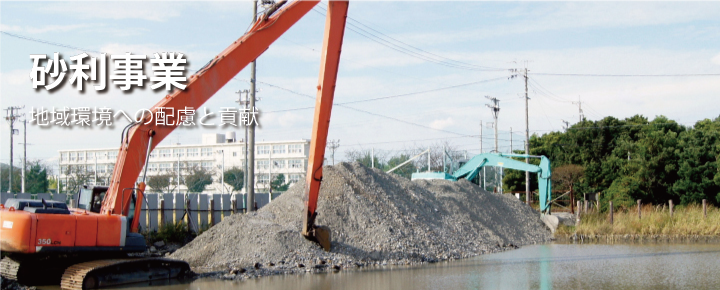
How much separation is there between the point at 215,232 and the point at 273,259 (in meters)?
2.64

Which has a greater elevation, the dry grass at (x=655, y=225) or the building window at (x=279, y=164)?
the building window at (x=279, y=164)

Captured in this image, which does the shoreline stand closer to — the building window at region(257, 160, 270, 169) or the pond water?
the pond water

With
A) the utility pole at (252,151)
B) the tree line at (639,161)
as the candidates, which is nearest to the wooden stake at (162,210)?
the utility pole at (252,151)

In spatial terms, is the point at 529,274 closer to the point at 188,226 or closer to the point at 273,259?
the point at 273,259

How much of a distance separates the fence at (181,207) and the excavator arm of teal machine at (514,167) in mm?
11936

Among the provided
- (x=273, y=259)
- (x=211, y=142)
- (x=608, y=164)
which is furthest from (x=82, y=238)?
(x=211, y=142)

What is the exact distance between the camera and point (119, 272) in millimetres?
13664

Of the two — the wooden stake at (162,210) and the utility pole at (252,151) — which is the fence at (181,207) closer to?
the wooden stake at (162,210)

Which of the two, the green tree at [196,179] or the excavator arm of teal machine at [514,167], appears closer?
the excavator arm of teal machine at [514,167]

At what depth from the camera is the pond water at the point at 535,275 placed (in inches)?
532

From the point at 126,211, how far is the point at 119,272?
151 centimetres

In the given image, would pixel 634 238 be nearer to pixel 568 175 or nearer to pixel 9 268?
pixel 568 175

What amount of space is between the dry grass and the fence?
47.8 feet

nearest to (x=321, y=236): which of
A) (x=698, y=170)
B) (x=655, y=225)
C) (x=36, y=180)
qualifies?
(x=655, y=225)
